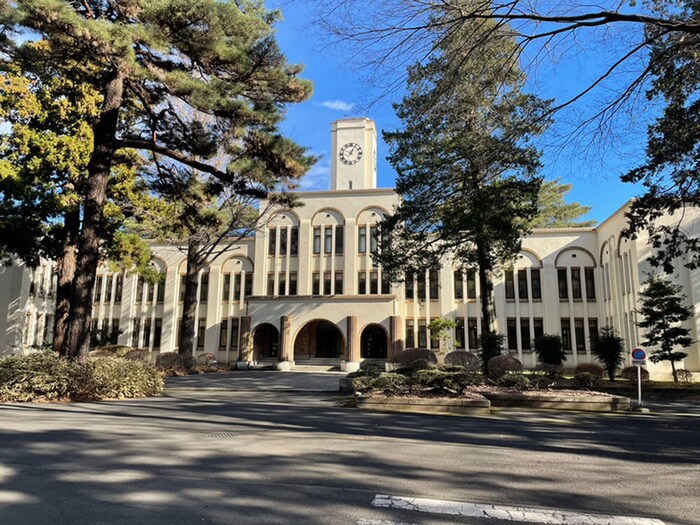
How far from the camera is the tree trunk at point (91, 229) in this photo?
1231cm

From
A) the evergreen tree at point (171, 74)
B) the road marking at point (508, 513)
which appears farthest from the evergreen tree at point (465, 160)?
Answer: the road marking at point (508, 513)

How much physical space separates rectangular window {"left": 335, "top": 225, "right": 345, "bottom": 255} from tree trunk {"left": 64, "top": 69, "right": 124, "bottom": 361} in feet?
67.0

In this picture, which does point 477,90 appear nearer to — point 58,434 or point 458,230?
point 58,434

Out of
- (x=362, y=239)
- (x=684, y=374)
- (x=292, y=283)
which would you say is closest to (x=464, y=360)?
(x=684, y=374)

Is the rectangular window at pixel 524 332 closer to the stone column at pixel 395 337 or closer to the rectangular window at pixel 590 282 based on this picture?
the rectangular window at pixel 590 282

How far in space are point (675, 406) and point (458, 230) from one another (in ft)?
27.3

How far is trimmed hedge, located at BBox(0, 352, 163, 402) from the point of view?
34.3ft

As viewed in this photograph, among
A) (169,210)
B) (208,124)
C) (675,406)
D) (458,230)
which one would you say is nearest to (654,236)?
(675,406)

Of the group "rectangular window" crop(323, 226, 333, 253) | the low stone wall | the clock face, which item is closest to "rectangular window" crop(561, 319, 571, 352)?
"rectangular window" crop(323, 226, 333, 253)

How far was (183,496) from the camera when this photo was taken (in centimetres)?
391

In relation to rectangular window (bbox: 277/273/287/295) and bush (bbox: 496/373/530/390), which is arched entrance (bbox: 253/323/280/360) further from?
bush (bbox: 496/373/530/390)

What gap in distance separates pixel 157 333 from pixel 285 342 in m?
11.3

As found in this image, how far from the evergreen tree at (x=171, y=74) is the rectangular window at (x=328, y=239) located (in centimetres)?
1833

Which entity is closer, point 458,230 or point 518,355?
point 458,230
